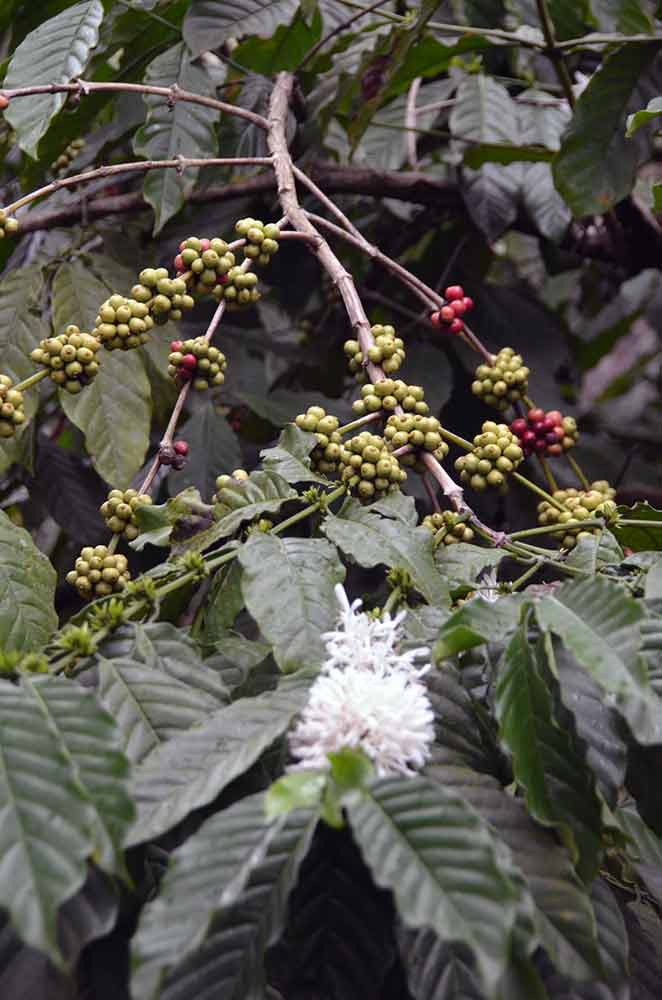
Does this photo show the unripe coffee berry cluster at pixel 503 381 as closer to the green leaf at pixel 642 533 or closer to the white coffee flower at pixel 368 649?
the green leaf at pixel 642 533

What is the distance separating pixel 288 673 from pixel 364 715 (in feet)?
0.40

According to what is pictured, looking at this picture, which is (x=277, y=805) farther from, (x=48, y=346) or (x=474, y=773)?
(x=48, y=346)

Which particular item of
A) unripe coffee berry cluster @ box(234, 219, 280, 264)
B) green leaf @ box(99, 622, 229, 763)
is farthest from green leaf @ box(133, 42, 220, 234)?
green leaf @ box(99, 622, 229, 763)

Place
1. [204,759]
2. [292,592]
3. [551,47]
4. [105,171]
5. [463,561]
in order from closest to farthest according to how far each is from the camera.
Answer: [204,759] < [292,592] < [463,561] < [105,171] < [551,47]

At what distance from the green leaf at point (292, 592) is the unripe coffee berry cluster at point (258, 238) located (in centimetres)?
38

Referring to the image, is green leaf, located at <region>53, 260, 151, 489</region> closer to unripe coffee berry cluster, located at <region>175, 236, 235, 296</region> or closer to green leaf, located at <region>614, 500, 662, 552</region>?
unripe coffee berry cluster, located at <region>175, 236, 235, 296</region>

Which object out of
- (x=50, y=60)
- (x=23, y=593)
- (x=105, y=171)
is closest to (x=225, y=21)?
(x=50, y=60)

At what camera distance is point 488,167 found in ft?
5.41

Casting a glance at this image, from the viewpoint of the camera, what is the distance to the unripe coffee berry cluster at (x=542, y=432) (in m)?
1.27

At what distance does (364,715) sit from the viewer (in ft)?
1.96

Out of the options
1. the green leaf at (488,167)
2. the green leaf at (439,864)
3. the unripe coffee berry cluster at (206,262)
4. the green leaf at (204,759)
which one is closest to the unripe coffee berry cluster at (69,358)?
the unripe coffee berry cluster at (206,262)

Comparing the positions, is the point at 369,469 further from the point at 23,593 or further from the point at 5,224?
the point at 5,224

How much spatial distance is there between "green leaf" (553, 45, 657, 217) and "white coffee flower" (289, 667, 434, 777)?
0.95m

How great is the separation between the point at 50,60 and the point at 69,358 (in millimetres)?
393
